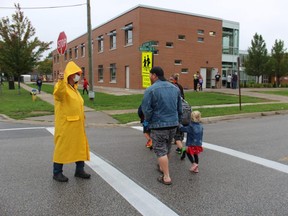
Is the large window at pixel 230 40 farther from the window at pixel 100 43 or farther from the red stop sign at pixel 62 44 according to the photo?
the red stop sign at pixel 62 44

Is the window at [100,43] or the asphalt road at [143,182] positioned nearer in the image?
the asphalt road at [143,182]

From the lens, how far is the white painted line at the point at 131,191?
Result: 4.00 metres

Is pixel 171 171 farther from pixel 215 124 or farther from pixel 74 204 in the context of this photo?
pixel 215 124

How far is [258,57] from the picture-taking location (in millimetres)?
35594

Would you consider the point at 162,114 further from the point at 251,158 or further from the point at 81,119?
the point at 251,158

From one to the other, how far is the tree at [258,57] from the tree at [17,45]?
2274cm

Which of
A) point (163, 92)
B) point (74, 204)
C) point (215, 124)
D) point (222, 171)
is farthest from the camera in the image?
point (215, 124)

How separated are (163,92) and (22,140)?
5.14 m

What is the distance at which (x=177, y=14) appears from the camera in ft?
97.5

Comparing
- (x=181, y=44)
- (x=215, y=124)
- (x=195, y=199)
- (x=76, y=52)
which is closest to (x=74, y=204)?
(x=195, y=199)

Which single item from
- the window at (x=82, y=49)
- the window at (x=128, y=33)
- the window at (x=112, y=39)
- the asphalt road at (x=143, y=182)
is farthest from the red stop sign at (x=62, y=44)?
the window at (x=82, y=49)

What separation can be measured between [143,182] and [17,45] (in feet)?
73.1

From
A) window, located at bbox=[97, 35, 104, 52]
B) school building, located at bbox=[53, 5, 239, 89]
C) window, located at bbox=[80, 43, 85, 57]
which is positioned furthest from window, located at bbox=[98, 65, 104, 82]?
window, located at bbox=[80, 43, 85, 57]

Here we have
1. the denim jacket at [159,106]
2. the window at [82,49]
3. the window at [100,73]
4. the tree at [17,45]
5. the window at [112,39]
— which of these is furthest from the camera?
the window at [82,49]
